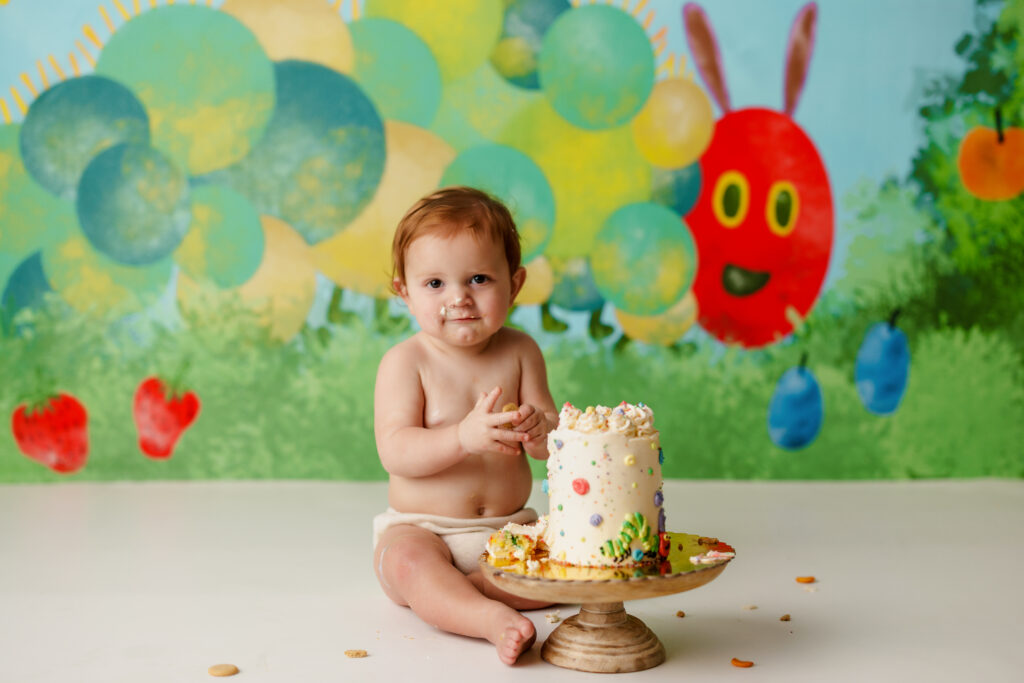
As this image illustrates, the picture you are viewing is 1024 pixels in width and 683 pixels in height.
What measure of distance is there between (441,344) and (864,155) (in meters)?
1.61

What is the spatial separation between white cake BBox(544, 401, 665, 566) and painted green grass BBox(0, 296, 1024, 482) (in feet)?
4.77

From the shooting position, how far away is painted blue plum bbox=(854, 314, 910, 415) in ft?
9.54

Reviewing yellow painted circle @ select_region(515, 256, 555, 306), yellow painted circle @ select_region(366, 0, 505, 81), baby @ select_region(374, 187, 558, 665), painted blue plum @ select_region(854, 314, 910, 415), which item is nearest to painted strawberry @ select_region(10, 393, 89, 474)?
yellow painted circle @ select_region(515, 256, 555, 306)

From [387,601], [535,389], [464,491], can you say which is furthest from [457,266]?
[387,601]

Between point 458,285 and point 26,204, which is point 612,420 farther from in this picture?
point 26,204

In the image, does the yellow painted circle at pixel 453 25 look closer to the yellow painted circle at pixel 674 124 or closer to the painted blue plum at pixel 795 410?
the yellow painted circle at pixel 674 124

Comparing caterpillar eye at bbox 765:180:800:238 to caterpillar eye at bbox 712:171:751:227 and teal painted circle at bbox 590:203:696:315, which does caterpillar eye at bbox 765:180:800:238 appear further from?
Result: teal painted circle at bbox 590:203:696:315

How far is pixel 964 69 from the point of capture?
114 inches

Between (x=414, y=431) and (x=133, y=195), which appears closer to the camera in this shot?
(x=414, y=431)

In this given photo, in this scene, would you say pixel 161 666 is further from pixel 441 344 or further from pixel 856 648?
pixel 856 648

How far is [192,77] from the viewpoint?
9.52 ft

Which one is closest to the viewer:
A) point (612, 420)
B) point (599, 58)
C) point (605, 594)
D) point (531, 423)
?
point (605, 594)

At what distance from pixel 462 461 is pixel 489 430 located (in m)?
0.26

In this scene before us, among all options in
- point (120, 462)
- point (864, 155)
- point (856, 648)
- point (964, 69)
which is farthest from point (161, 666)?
point (964, 69)
